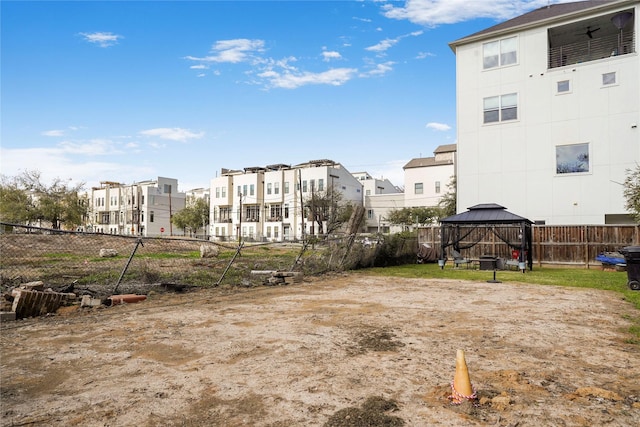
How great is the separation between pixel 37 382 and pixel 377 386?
3.95 meters

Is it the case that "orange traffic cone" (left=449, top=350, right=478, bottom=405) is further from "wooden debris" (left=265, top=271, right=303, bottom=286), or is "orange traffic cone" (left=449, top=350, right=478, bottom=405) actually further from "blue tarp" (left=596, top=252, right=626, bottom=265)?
"blue tarp" (left=596, top=252, right=626, bottom=265)

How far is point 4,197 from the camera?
52.1m

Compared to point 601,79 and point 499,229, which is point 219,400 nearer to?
point 499,229

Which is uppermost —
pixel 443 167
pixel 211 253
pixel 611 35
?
pixel 611 35

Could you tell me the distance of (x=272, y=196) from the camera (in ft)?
240

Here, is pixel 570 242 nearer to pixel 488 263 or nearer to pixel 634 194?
pixel 634 194

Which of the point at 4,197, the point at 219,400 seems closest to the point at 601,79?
the point at 219,400

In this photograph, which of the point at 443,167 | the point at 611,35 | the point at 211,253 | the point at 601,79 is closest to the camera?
the point at 601,79

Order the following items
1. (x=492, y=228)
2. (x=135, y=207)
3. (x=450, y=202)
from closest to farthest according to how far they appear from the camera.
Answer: (x=492, y=228) → (x=450, y=202) → (x=135, y=207)

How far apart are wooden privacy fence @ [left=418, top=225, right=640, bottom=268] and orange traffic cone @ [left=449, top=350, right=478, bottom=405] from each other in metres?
20.8

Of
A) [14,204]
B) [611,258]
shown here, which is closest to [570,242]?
[611,258]

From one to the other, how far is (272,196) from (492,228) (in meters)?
52.4

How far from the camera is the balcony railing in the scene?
2655cm

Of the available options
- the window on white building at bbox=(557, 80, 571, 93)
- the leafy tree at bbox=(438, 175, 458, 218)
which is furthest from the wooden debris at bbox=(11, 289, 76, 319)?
the leafy tree at bbox=(438, 175, 458, 218)
